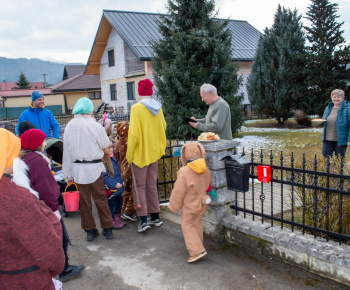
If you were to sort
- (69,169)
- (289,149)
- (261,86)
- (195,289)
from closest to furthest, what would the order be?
(195,289) → (69,169) → (289,149) → (261,86)

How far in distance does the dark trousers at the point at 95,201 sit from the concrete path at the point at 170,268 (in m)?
0.25

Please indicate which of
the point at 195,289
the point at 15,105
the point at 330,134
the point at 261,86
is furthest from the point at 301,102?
the point at 15,105

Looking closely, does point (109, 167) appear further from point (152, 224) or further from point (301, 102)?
point (301, 102)

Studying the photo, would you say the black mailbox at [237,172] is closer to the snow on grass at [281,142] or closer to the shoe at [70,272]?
the shoe at [70,272]

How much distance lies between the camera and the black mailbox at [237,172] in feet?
13.0

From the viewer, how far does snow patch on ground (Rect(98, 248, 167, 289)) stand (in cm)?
340

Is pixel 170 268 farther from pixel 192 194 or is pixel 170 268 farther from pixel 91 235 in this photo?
pixel 91 235

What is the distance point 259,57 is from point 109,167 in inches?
556

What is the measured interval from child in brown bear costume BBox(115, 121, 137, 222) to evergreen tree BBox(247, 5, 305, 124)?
12.6 metres

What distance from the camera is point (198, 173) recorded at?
372 cm

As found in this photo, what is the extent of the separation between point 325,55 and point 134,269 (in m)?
14.4

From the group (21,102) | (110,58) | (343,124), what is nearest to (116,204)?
(343,124)

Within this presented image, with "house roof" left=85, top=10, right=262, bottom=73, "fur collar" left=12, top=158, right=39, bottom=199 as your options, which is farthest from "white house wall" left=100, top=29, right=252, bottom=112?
"fur collar" left=12, top=158, right=39, bottom=199

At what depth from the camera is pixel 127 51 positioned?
23750 millimetres
